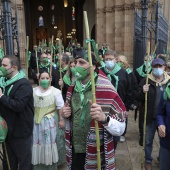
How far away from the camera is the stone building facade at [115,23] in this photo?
42.5 feet

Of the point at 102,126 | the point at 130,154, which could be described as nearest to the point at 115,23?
the point at 130,154

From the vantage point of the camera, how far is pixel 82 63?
2.36 m

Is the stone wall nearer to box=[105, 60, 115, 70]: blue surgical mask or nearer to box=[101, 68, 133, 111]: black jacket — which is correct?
box=[101, 68, 133, 111]: black jacket

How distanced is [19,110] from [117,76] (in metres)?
2.06

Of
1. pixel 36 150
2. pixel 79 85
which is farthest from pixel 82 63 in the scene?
pixel 36 150

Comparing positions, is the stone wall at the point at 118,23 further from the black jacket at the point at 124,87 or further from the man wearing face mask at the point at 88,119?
the man wearing face mask at the point at 88,119

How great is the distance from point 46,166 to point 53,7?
21.1 m

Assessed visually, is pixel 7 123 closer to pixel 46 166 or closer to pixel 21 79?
pixel 21 79

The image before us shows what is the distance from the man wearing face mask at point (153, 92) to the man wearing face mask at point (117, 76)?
0.47 metres

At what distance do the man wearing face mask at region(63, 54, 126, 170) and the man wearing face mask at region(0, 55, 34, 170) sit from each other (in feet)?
2.31

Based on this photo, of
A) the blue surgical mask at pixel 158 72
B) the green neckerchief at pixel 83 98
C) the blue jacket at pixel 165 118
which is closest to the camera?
the green neckerchief at pixel 83 98

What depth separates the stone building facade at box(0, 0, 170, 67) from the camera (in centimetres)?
1296

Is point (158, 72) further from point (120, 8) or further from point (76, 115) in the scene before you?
point (120, 8)

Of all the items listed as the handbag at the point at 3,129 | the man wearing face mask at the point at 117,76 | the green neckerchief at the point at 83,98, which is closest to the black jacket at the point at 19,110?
the handbag at the point at 3,129
